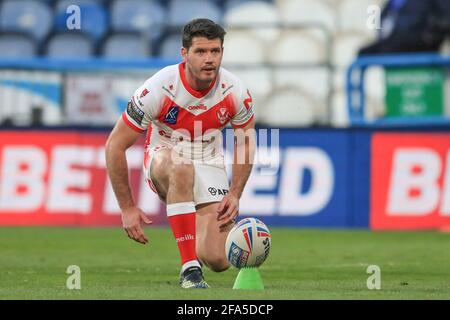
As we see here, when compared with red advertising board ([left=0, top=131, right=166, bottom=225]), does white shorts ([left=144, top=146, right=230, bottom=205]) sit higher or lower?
higher

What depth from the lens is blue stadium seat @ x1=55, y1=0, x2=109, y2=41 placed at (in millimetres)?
22822

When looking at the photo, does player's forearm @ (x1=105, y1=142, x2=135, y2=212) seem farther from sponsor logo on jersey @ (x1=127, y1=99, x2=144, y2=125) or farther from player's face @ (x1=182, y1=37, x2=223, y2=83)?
player's face @ (x1=182, y1=37, x2=223, y2=83)

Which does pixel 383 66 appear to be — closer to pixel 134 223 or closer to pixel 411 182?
pixel 411 182

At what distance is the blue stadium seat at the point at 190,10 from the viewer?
23156 millimetres

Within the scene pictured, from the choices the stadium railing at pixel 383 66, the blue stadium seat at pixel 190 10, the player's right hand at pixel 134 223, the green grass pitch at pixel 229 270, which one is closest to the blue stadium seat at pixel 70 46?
the blue stadium seat at pixel 190 10

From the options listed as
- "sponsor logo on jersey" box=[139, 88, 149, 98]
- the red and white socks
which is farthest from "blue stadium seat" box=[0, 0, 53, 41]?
the red and white socks

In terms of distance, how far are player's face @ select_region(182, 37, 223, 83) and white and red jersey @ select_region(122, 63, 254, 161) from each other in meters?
0.28

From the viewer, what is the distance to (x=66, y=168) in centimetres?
1831

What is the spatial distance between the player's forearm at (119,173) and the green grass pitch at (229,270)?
2.22 feet

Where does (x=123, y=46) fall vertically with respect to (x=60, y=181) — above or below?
above

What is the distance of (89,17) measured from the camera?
23188mm

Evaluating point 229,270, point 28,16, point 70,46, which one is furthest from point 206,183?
point 28,16

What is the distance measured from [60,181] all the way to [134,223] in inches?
349

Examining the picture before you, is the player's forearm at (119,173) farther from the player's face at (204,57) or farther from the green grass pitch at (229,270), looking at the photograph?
the player's face at (204,57)
